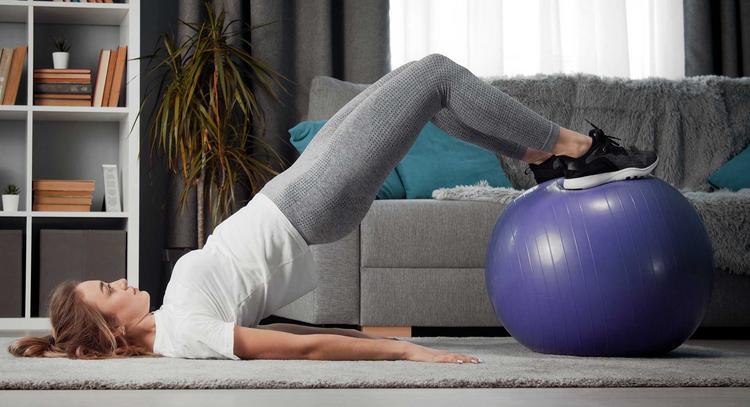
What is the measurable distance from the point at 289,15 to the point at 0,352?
8.76 feet

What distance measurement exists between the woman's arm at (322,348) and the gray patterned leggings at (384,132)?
38 centimetres

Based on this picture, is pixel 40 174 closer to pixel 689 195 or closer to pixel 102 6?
pixel 102 6

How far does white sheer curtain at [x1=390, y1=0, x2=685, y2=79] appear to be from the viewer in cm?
488

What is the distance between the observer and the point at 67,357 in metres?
2.37

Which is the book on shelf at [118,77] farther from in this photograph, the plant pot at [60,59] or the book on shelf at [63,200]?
the book on shelf at [63,200]

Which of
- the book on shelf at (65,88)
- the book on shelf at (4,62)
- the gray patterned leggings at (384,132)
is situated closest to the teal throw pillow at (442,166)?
the gray patterned leggings at (384,132)

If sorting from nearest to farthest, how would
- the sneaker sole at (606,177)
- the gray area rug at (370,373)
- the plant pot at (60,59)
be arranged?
the gray area rug at (370,373), the sneaker sole at (606,177), the plant pot at (60,59)

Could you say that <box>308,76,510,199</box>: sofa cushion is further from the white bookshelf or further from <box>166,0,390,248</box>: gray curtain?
the white bookshelf

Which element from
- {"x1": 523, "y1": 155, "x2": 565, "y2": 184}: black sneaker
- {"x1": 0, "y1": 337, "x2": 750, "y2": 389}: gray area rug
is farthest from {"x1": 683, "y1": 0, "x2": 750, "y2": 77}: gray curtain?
{"x1": 0, "y1": 337, "x2": 750, "y2": 389}: gray area rug

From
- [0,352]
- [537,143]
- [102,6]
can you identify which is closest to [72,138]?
[102,6]

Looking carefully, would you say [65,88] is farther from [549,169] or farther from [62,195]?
[549,169]

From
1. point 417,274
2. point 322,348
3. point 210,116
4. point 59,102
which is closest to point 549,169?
point 322,348

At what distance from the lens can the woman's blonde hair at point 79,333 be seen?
231 centimetres

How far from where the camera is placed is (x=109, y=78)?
4.38 metres
